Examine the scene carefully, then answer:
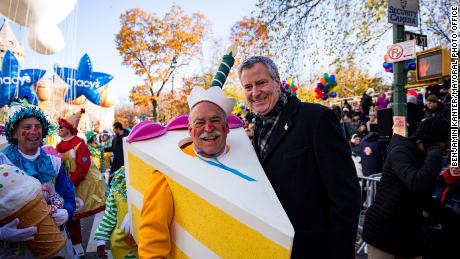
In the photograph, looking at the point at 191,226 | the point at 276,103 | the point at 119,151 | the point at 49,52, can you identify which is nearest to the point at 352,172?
the point at 276,103

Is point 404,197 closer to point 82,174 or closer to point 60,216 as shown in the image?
point 60,216

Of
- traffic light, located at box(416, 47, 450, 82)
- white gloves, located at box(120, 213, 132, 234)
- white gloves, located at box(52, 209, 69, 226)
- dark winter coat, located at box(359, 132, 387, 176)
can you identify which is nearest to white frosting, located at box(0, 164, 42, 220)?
white gloves, located at box(52, 209, 69, 226)

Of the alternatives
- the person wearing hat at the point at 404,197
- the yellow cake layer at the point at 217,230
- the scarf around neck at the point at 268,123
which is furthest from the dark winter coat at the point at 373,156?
the yellow cake layer at the point at 217,230

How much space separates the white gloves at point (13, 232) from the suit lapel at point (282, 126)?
1.67 metres

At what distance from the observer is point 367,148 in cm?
623

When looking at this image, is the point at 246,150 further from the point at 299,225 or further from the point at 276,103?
the point at 299,225

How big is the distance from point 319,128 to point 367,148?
5.04 metres

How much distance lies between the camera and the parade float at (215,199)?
1308mm

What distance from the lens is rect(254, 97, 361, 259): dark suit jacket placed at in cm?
162

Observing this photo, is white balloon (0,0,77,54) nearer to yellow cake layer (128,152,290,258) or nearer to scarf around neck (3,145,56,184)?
scarf around neck (3,145,56,184)

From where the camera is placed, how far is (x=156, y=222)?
162cm

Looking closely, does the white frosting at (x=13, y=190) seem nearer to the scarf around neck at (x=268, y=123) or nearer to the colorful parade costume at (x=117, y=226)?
the colorful parade costume at (x=117, y=226)

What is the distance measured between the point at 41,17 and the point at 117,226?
9.03 m

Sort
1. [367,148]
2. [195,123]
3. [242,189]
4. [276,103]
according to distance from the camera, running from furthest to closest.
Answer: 1. [367,148]
2. [276,103]
3. [195,123]
4. [242,189]
